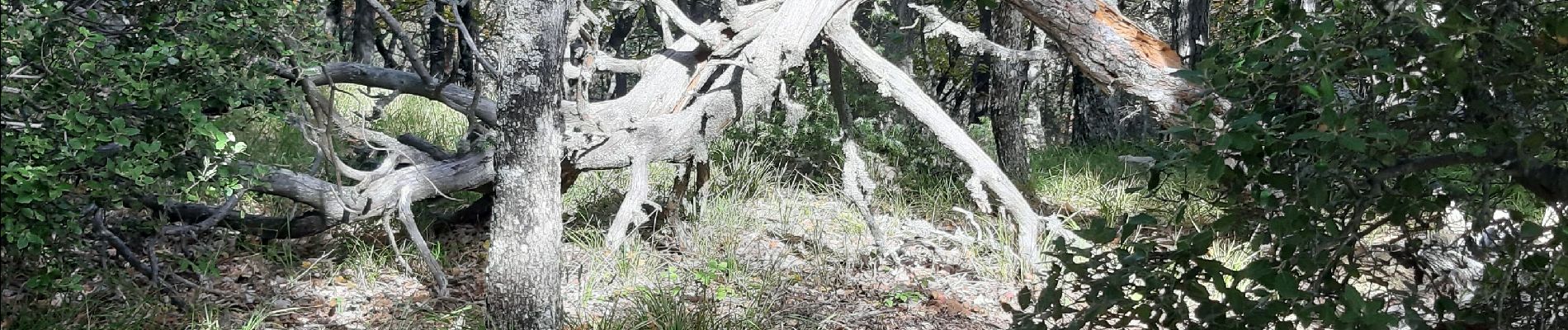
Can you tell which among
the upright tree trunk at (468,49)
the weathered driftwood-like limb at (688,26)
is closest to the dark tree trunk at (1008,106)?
the weathered driftwood-like limb at (688,26)

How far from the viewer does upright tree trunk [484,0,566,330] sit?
11.8ft

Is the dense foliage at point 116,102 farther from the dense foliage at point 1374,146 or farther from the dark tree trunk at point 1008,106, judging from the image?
the dark tree trunk at point 1008,106

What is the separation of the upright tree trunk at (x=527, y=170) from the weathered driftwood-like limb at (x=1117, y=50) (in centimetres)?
277

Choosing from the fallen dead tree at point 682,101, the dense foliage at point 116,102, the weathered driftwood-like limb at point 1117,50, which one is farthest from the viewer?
the weathered driftwood-like limb at point 1117,50

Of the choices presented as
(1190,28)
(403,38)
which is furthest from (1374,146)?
(1190,28)

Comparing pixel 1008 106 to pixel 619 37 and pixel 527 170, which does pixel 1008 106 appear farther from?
pixel 619 37

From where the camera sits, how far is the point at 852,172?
6145mm

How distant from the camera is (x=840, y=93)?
649 centimetres

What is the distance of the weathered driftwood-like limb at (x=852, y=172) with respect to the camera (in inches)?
227

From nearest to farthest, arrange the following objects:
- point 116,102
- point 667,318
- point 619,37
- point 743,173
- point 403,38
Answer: point 116,102 → point 403,38 → point 667,318 → point 743,173 → point 619,37

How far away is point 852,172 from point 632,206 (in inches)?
59.8

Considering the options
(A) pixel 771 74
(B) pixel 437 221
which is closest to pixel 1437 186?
(A) pixel 771 74

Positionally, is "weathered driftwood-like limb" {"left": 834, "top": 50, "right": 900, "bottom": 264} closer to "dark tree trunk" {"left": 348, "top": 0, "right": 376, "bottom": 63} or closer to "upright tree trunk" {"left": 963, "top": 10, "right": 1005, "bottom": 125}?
"upright tree trunk" {"left": 963, "top": 10, "right": 1005, "bottom": 125}

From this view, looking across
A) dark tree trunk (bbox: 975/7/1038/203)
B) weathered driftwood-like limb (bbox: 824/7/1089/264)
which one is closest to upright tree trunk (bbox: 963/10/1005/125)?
dark tree trunk (bbox: 975/7/1038/203)
